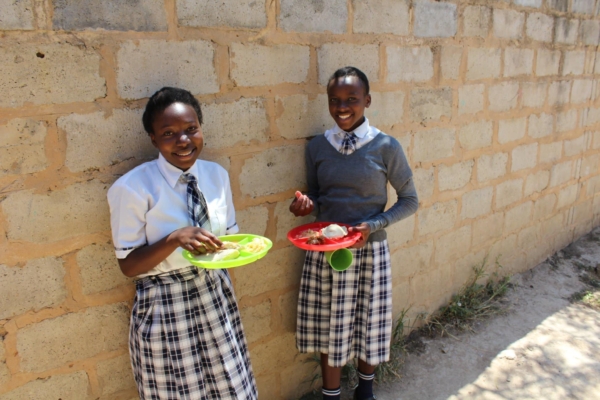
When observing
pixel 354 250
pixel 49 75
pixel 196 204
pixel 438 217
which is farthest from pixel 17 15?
pixel 438 217

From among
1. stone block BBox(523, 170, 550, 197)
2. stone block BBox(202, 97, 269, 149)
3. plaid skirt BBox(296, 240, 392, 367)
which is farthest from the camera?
stone block BBox(523, 170, 550, 197)

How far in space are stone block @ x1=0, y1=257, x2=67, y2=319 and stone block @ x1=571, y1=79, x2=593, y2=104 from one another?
4.67 meters

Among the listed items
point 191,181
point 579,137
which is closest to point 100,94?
point 191,181

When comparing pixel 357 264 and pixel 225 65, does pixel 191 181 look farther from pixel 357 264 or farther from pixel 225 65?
pixel 357 264

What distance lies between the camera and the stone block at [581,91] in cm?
462

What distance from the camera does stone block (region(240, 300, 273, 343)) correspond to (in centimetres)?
254

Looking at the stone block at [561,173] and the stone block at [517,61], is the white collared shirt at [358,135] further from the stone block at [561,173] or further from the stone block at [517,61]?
the stone block at [561,173]

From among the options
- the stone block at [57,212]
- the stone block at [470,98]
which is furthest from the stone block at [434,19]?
the stone block at [57,212]

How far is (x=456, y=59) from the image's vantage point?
335 cm

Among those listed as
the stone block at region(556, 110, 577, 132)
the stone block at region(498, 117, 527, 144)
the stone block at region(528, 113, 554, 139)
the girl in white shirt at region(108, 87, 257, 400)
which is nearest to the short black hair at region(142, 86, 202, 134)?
the girl in white shirt at region(108, 87, 257, 400)

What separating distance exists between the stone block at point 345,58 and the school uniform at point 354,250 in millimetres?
372

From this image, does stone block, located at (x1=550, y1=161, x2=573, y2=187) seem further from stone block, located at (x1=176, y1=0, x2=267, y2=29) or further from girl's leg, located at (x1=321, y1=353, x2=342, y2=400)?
stone block, located at (x1=176, y1=0, x2=267, y2=29)

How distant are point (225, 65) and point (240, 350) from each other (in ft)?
4.22

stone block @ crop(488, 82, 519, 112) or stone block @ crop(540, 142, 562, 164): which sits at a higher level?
stone block @ crop(488, 82, 519, 112)
